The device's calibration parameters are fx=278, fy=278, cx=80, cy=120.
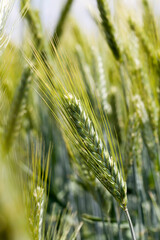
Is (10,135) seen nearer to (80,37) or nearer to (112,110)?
(112,110)

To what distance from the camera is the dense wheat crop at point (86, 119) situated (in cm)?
63

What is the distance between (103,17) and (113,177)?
617mm

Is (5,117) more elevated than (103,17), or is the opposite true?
(103,17)

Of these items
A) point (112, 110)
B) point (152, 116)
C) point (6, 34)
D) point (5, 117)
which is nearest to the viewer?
point (6, 34)

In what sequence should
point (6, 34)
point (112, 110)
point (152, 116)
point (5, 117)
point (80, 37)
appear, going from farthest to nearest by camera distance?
point (80, 37), point (112, 110), point (5, 117), point (152, 116), point (6, 34)

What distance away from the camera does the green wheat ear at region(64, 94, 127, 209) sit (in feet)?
2.04

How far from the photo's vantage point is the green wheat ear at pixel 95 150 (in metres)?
0.62

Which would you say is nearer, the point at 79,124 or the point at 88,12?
the point at 79,124

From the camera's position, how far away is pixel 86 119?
626 millimetres

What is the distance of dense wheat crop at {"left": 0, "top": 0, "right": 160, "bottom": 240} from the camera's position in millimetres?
627

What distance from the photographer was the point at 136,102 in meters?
0.99

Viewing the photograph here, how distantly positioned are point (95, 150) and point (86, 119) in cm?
7

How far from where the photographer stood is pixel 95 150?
63cm

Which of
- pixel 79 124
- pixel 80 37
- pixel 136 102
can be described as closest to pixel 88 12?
pixel 80 37
